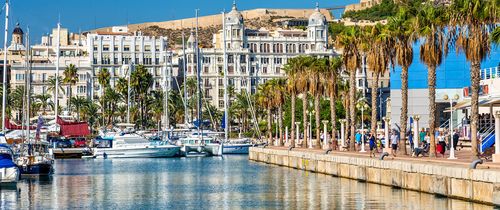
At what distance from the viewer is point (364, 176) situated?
2386 inches

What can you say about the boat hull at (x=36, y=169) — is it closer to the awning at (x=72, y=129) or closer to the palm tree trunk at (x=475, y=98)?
the palm tree trunk at (x=475, y=98)

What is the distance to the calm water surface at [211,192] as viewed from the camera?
48031 millimetres

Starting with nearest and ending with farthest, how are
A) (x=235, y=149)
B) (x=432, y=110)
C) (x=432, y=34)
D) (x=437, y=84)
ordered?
(x=432, y=34) → (x=432, y=110) → (x=437, y=84) → (x=235, y=149)

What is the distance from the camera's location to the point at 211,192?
58.5 meters

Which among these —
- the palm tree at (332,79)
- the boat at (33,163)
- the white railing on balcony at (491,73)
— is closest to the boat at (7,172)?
the boat at (33,163)

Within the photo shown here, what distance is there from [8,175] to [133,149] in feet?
177

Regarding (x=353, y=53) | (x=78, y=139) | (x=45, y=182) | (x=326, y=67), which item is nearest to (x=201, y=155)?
(x=78, y=139)

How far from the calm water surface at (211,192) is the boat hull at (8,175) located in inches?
27.1

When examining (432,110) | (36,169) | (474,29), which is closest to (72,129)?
(36,169)

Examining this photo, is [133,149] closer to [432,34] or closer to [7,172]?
[7,172]

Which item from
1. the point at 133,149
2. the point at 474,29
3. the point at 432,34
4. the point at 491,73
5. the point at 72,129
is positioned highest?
the point at 432,34

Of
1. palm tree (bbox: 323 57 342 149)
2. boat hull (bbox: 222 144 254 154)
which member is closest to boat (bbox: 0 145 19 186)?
palm tree (bbox: 323 57 342 149)

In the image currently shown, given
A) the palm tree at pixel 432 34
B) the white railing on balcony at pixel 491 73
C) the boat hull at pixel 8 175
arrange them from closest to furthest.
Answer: the palm tree at pixel 432 34, the boat hull at pixel 8 175, the white railing on balcony at pixel 491 73

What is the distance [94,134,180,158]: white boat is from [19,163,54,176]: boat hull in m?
41.9
